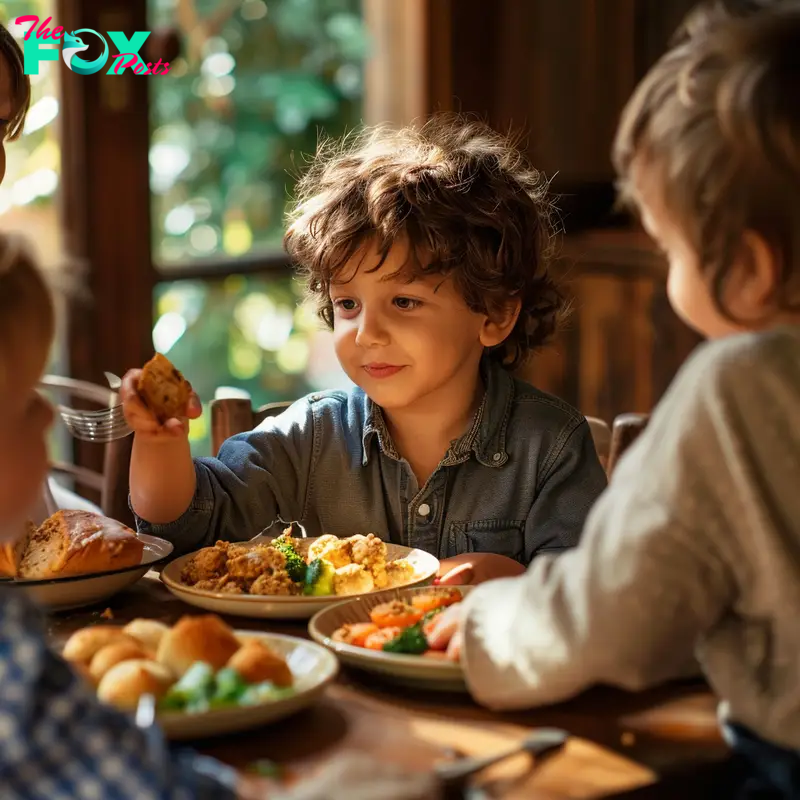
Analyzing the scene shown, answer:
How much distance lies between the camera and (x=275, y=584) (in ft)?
4.34

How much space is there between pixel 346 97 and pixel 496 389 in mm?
2148

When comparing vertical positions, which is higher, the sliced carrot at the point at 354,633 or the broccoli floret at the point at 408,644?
the broccoli floret at the point at 408,644

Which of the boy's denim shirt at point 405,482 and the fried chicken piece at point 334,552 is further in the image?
the boy's denim shirt at point 405,482

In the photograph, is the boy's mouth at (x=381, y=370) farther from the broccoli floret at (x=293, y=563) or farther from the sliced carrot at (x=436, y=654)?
the sliced carrot at (x=436, y=654)

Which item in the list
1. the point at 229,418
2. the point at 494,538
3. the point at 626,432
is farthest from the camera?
the point at 229,418

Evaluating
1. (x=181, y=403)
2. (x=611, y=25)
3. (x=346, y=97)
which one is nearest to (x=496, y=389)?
(x=181, y=403)

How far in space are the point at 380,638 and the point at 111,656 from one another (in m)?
0.25

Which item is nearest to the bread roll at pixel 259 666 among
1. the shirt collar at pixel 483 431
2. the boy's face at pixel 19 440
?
the boy's face at pixel 19 440

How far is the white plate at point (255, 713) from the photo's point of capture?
937 millimetres

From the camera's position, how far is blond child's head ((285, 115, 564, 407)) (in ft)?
5.49

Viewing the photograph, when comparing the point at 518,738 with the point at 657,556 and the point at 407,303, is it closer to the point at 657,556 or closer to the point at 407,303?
the point at 657,556

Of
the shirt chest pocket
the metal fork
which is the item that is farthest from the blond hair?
the shirt chest pocket

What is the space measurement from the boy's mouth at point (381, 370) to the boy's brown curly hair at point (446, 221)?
128mm

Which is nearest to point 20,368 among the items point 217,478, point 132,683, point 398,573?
point 132,683
